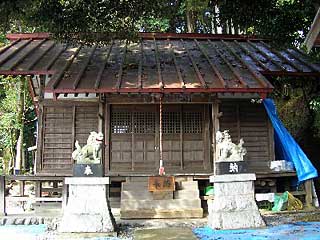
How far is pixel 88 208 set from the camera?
25.6 feet

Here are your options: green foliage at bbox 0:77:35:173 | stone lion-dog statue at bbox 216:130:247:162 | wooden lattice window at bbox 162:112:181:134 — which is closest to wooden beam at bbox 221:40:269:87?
stone lion-dog statue at bbox 216:130:247:162

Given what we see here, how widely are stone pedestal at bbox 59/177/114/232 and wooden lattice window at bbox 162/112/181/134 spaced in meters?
3.80

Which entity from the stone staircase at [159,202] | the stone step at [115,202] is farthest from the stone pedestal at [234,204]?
the stone step at [115,202]

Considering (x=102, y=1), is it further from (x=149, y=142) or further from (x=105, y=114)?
(x=149, y=142)

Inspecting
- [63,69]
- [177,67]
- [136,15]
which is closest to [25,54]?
[63,69]

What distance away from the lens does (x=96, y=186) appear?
25.8ft

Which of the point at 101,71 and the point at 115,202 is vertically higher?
the point at 101,71

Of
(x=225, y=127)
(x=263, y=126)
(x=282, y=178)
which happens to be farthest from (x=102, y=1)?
(x=282, y=178)

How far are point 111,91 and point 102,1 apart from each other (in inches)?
84.8

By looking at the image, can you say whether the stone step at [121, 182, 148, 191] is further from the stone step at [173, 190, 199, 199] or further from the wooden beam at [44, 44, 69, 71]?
the wooden beam at [44, 44, 69, 71]

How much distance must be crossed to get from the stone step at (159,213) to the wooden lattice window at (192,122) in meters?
2.60

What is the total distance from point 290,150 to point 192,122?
2890mm

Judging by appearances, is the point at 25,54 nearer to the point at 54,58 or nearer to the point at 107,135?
the point at 54,58

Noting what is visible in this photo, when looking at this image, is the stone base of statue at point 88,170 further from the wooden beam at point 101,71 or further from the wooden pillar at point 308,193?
the wooden pillar at point 308,193
